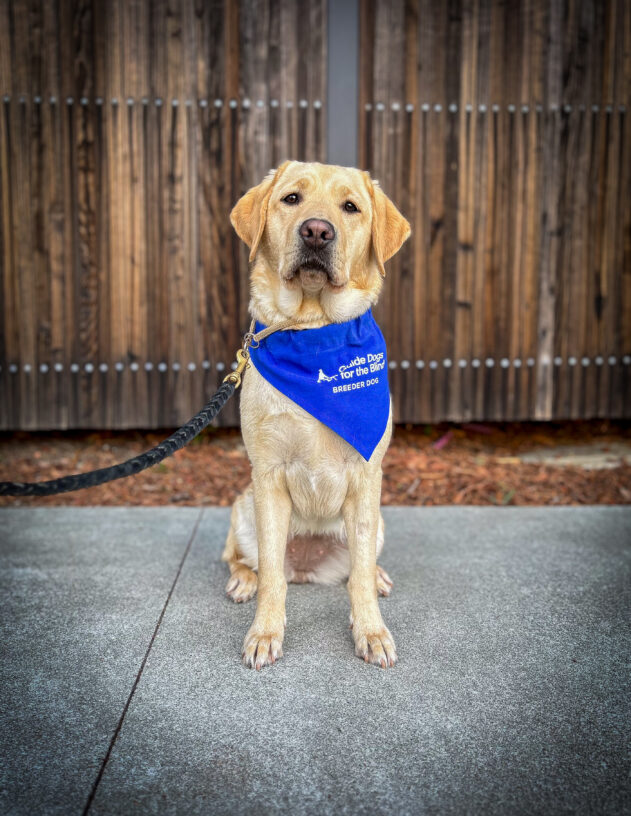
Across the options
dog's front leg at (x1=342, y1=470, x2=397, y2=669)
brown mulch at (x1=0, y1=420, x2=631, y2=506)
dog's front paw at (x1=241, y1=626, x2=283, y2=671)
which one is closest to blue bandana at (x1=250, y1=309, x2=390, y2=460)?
dog's front leg at (x1=342, y1=470, x2=397, y2=669)

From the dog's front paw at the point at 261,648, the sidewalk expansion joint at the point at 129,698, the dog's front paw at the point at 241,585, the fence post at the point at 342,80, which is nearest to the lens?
the sidewalk expansion joint at the point at 129,698

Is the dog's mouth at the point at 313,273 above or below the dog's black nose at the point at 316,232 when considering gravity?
below

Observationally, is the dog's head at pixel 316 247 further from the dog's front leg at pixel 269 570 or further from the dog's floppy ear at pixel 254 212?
the dog's front leg at pixel 269 570

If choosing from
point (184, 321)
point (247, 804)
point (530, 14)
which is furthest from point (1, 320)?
point (530, 14)

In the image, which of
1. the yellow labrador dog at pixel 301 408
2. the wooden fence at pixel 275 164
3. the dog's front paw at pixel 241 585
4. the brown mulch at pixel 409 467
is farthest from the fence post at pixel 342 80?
the dog's front paw at pixel 241 585

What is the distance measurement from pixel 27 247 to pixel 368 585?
364 centimetres

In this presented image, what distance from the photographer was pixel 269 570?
2328mm

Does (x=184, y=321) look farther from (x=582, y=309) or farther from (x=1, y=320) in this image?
(x=582, y=309)

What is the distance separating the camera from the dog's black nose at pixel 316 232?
220 cm

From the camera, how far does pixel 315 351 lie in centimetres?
242

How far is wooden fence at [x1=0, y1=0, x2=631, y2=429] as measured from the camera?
14.9ft

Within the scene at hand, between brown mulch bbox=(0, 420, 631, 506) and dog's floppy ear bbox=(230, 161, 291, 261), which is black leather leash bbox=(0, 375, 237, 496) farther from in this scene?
brown mulch bbox=(0, 420, 631, 506)

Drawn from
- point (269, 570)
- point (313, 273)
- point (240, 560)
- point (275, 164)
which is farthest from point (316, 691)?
point (275, 164)

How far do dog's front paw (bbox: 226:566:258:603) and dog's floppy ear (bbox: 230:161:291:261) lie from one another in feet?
4.29
